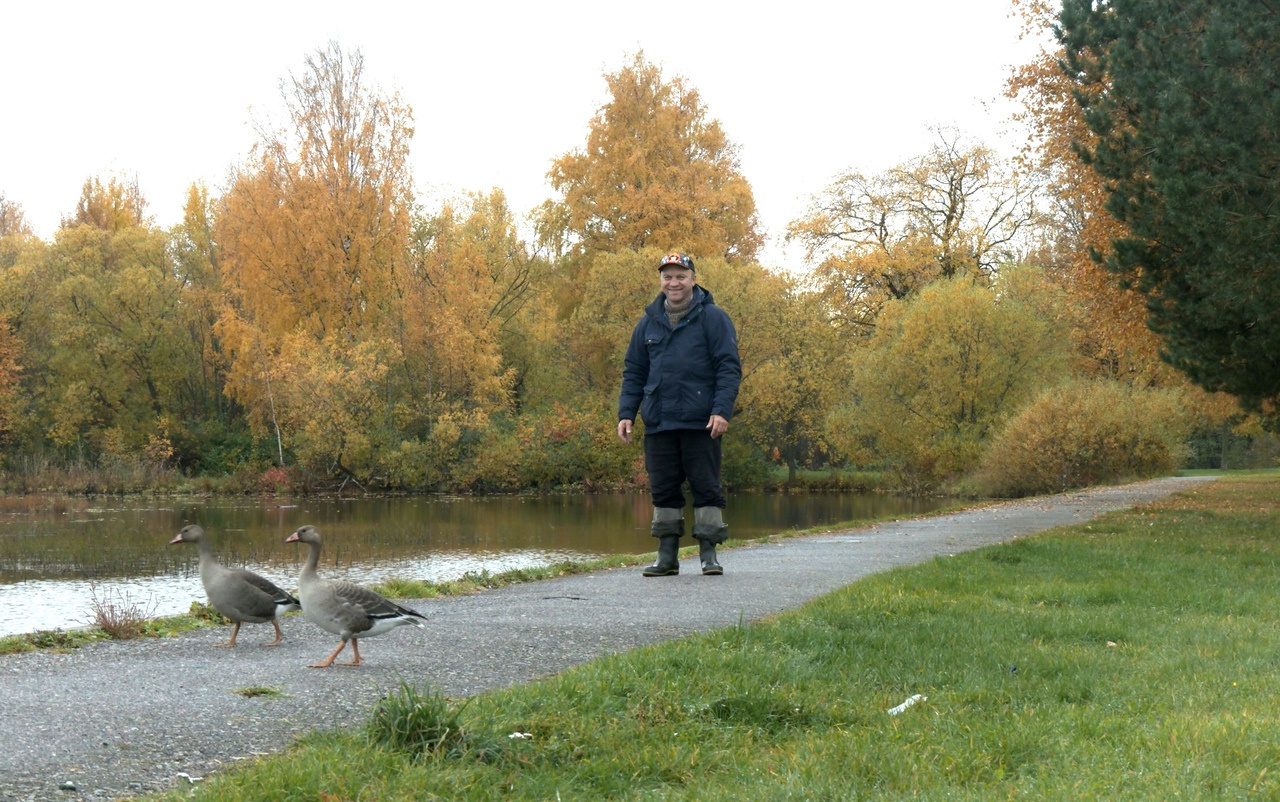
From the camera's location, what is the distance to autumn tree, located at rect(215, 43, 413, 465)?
45000 millimetres

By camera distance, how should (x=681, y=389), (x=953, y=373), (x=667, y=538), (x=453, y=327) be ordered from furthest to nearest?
(x=453, y=327) → (x=953, y=373) → (x=667, y=538) → (x=681, y=389)

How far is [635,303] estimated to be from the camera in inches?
1780

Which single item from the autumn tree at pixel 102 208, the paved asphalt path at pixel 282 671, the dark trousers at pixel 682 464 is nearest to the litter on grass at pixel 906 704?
the paved asphalt path at pixel 282 671

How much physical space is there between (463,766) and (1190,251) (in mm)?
12479

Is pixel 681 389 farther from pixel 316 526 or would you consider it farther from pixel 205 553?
pixel 316 526

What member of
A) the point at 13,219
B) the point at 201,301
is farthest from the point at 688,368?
the point at 13,219

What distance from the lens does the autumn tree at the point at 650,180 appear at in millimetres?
48688

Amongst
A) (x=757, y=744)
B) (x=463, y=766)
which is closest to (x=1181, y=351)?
(x=757, y=744)

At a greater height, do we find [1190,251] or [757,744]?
[1190,251]

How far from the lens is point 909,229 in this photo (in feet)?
168

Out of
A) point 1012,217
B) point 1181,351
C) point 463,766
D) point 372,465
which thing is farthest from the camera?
point 1012,217

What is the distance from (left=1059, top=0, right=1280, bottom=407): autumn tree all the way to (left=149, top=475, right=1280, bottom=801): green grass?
6.33 metres

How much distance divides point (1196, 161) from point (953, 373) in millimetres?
28354

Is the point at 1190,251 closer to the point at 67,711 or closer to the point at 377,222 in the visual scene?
the point at 67,711
